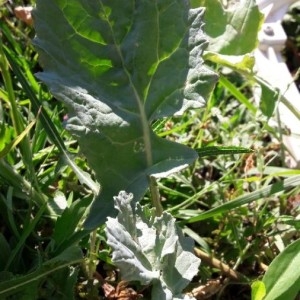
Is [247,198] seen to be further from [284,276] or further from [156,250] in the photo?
[156,250]

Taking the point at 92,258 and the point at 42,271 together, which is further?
the point at 92,258

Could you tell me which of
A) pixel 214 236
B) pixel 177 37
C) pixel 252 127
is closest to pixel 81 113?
pixel 177 37

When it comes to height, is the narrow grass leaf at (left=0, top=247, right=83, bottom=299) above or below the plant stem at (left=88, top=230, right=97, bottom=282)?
above

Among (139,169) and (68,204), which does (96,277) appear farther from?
(139,169)

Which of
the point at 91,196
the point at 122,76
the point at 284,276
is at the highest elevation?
the point at 122,76

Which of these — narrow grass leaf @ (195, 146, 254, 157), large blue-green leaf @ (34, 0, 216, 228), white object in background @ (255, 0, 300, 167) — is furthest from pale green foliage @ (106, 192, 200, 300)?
white object in background @ (255, 0, 300, 167)

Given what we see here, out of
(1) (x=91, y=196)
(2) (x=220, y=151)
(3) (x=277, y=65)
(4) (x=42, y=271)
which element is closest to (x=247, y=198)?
(2) (x=220, y=151)

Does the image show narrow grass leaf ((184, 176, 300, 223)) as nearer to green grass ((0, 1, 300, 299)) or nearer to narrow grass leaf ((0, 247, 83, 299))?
green grass ((0, 1, 300, 299))
